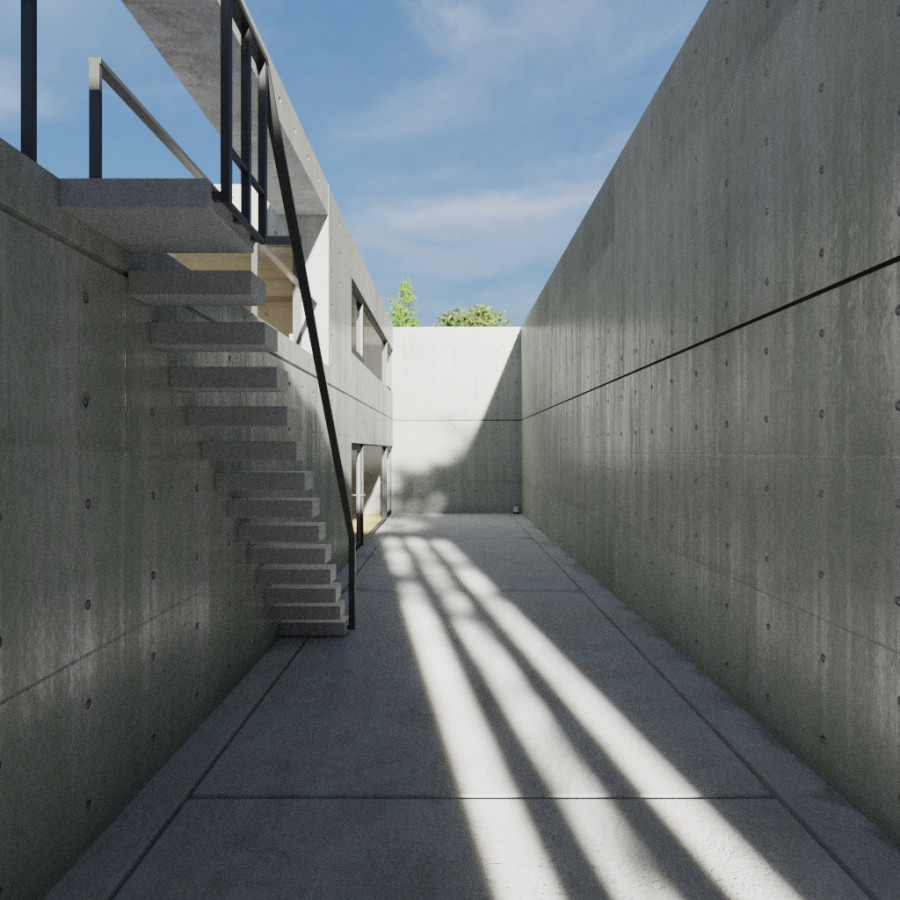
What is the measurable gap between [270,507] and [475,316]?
55953mm

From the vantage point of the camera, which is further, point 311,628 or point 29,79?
point 311,628

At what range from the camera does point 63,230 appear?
2.80 metres

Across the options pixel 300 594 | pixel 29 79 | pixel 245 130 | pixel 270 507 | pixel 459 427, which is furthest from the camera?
pixel 459 427

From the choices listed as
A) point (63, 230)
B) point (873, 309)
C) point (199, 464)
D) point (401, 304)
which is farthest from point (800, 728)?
point (401, 304)

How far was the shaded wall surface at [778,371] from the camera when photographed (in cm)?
305

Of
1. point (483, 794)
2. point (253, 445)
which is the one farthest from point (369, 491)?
point (483, 794)

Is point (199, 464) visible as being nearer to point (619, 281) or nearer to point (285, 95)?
point (285, 95)

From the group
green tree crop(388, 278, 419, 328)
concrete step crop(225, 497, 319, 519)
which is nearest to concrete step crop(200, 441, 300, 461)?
concrete step crop(225, 497, 319, 519)

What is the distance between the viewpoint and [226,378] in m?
4.02

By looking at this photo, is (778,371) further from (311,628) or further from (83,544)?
(311,628)

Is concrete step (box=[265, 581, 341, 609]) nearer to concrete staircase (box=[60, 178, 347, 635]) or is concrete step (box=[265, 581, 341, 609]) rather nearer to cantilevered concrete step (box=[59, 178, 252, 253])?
concrete staircase (box=[60, 178, 347, 635])

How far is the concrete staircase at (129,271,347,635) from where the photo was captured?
349 centimetres

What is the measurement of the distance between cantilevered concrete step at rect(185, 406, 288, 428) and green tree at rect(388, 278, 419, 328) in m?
48.4

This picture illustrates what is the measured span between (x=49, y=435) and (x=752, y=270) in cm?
387
